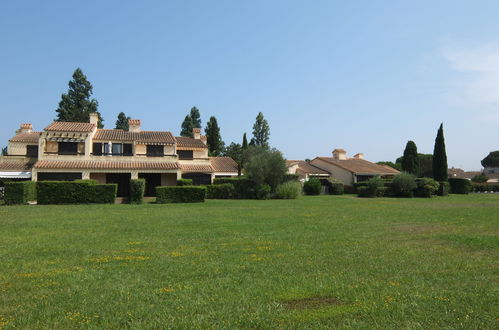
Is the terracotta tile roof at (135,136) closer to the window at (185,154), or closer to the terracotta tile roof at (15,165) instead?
the window at (185,154)

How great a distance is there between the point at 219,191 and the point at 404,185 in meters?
23.4

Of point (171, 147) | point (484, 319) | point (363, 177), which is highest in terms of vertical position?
point (171, 147)

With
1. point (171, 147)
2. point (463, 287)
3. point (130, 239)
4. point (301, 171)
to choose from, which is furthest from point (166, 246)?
point (301, 171)

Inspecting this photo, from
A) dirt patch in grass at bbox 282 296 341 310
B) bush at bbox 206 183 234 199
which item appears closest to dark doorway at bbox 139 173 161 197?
bush at bbox 206 183 234 199

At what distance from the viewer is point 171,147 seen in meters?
43.4

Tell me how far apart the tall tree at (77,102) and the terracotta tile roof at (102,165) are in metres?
27.3

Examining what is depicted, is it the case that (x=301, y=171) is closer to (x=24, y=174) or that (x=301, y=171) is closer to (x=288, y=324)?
(x=24, y=174)

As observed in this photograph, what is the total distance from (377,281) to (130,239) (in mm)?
8216

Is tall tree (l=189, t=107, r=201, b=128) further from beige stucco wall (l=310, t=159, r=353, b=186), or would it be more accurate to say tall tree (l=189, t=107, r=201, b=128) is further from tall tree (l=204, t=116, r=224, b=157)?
beige stucco wall (l=310, t=159, r=353, b=186)

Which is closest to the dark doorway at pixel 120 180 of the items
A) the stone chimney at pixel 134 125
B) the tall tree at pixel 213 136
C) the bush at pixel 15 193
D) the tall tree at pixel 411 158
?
the stone chimney at pixel 134 125

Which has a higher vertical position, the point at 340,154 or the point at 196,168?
the point at 340,154

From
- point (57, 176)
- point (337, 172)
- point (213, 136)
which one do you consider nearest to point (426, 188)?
point (337, 172)

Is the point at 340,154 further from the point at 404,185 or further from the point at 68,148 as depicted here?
the point at 68,148

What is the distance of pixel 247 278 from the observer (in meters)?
7.23
